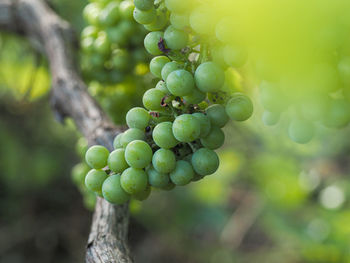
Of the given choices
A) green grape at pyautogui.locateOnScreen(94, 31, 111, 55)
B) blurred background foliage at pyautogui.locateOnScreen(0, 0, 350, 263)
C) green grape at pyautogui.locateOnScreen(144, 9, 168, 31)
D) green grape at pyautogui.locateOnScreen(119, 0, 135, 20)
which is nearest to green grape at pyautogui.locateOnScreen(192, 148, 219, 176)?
green grape at pyautogui.locateOnScreen(144, 9, 168, 31)

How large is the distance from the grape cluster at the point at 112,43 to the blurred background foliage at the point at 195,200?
933mm

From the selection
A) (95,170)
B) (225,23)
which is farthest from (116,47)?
(225,23)

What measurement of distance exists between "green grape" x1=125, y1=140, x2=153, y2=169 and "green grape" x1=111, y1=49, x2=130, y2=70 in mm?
426

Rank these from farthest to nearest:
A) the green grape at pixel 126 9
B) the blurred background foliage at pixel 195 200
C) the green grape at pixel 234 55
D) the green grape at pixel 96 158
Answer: the blurred background foliage at pixel 195 200, the green grape at pixel 126 9, the green grape at pixel 96 158, the green grape at pixel 234 55

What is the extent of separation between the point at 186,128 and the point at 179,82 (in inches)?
2.7

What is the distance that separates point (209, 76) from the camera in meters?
0.57

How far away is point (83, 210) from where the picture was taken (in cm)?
279

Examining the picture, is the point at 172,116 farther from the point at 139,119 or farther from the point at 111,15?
the point at 111,15

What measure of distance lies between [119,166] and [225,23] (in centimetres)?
29

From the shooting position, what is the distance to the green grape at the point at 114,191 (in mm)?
650

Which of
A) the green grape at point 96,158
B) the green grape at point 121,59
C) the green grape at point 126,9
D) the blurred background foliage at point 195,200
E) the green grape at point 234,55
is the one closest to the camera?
the green grape at point 234,55

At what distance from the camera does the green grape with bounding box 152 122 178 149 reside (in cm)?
61

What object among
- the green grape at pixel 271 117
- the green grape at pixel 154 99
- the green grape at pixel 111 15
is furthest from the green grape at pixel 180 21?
the green grape at pixel 111 15

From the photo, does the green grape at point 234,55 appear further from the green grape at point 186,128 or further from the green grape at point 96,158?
the green grape at point 96,158
